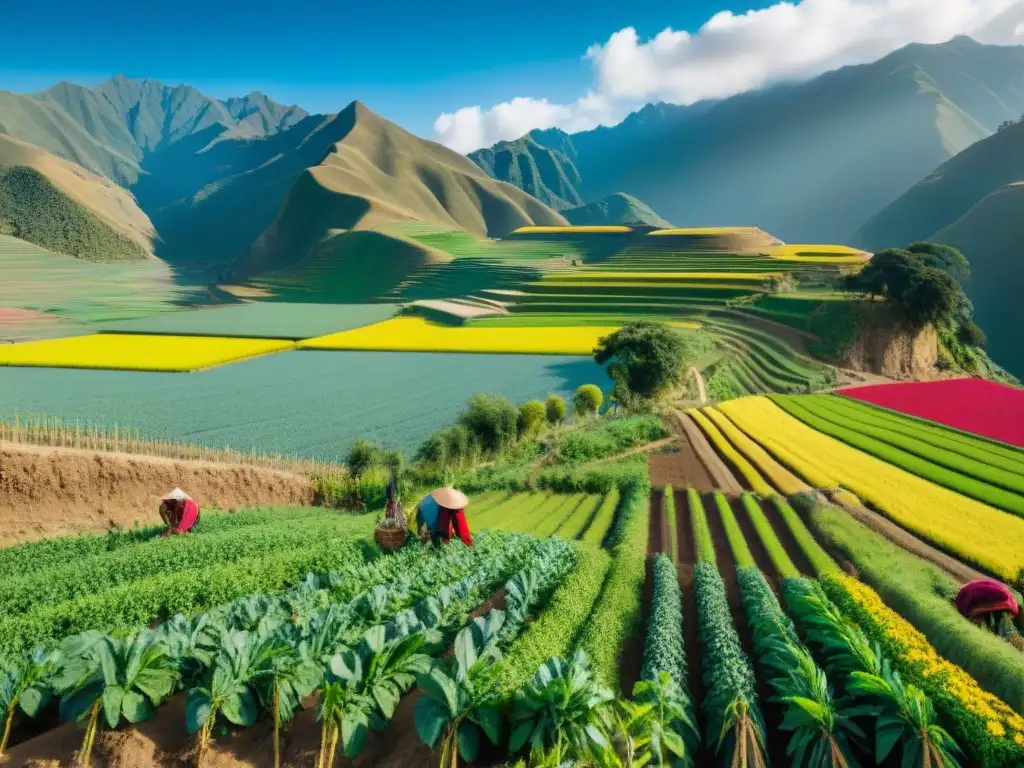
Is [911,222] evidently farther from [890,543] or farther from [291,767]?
[291,767]

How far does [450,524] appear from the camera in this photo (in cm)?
1403

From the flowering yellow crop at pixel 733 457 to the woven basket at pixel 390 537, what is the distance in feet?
58.8

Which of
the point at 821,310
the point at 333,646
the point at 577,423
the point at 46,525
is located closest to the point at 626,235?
the point at 821,310

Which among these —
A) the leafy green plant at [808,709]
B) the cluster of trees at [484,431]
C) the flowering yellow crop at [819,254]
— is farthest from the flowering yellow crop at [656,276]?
the leafy green plant at [808,709]

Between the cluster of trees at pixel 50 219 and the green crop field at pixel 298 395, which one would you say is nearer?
the green crop field at pixel 298 395

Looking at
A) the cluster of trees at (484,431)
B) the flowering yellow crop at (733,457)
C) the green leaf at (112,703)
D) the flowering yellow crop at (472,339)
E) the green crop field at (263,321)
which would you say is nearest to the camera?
the green leaf at (112,703)

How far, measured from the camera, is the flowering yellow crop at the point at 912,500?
19.1 m

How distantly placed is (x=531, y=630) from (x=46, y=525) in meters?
21.2

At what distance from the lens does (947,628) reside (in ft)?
35.5

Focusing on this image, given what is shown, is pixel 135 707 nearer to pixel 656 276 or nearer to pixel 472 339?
pixel 472 339

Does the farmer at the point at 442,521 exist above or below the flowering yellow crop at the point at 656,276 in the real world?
below

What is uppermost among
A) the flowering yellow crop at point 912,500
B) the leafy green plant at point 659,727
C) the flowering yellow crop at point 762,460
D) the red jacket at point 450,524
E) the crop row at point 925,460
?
the leafy green plant at point 659,727

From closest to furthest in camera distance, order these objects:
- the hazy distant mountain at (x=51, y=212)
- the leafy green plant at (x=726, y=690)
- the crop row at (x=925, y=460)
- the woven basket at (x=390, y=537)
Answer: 1. the leafy green plant at (x=726, y=690)
2. the woven basket at (x=390, y=537)
3. the crop row at (x=925, y=460)
4. the hazy distant mountain at (x=51, y=212)

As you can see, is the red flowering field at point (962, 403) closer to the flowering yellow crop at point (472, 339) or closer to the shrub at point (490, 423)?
the flowering yellow crop at point (472, 339)
